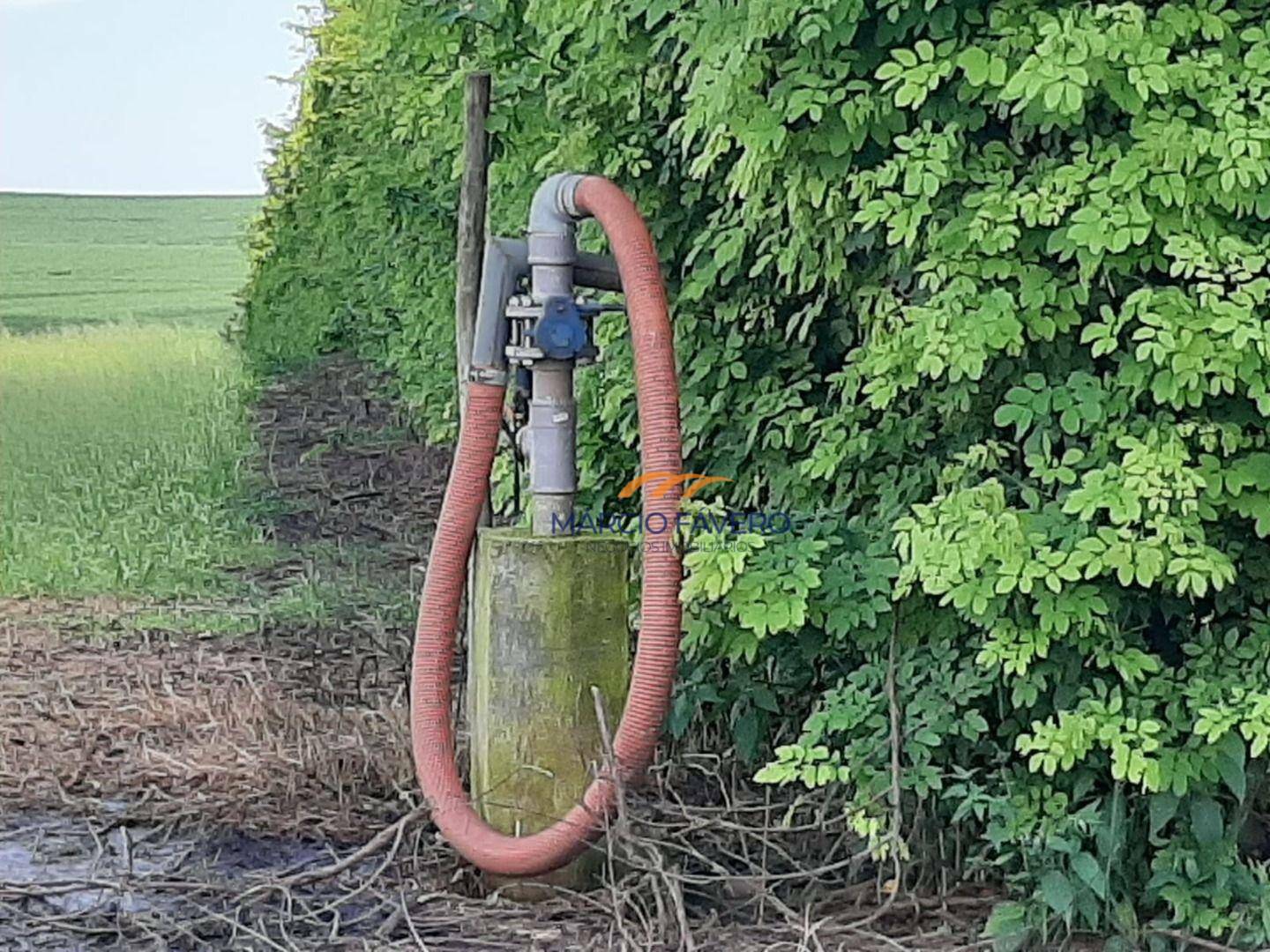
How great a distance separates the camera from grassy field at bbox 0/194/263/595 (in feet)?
26.2

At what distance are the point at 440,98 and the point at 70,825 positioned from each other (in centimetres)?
224

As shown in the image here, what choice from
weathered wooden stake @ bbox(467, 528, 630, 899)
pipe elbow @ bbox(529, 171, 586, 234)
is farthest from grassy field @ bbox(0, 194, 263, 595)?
pipe elbow @ bbox(529, 171, 586, 234)

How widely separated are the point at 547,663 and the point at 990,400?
1.13 meters

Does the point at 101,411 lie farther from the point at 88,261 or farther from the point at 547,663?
the point at 547,663

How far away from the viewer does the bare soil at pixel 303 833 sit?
13.3 ft

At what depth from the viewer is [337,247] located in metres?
11.6

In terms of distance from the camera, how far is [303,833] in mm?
4703

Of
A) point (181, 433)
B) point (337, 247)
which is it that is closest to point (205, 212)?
point (181, 433)

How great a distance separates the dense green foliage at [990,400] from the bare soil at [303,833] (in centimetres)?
25

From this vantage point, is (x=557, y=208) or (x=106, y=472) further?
(x=106, y=472)

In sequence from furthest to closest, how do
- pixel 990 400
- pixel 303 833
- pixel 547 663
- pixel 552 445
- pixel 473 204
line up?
pixel 473 204 → pixel 303 833 → pixel 552 445 → pixel 547 663 → pixel 990 400

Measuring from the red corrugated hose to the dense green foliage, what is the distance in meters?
0.18

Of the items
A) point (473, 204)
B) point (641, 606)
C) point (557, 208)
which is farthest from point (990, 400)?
point (473, 204)

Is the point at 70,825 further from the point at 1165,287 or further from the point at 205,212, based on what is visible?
the point at 205,212
